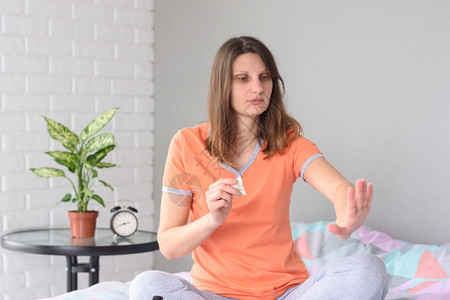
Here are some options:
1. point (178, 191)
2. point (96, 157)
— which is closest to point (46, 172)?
point (96, 157)

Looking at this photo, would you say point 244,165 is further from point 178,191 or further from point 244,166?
point 178,191

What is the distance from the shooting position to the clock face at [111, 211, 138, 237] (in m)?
2.51

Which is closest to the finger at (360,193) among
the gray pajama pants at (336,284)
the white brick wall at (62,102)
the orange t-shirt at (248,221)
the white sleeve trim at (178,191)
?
the gray pajama pants at (336,284)

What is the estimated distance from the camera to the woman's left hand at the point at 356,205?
119cm

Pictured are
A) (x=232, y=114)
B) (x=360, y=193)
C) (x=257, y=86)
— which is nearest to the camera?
(x=360, y=193)

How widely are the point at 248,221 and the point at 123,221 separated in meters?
1.02

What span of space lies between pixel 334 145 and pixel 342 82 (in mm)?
238

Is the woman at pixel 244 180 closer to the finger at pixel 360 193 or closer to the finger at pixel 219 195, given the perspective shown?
the finger at pixel 219 195

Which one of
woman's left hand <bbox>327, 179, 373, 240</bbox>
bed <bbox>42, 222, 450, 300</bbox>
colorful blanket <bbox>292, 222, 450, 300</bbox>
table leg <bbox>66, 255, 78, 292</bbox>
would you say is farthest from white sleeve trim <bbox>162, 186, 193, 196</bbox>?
table leg <bbox>66, 255, 78, 292</bbox>

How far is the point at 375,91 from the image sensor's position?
2.23m

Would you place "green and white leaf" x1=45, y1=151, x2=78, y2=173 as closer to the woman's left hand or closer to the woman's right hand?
the woman's right hand

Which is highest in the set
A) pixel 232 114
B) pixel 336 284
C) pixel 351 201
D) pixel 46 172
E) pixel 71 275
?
pixel 232 114

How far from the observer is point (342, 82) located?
92.0 inches

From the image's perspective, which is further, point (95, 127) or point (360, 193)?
point (95, 127)
